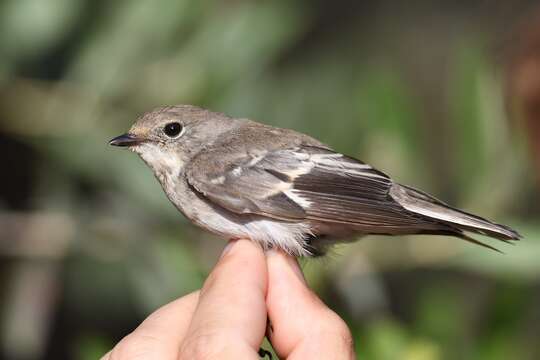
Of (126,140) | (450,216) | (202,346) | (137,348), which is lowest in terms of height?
(137,348)

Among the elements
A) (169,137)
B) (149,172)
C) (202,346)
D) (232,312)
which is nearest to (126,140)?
(169,137)

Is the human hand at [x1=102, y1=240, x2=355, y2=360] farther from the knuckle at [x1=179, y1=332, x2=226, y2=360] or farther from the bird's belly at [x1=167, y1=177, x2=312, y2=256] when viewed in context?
the bird's belly at [x1=167, y1=177, x2=312, y2=256]

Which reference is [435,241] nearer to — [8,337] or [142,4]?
[142,4]

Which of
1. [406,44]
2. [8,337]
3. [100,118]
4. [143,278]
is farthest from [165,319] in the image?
[406,44]

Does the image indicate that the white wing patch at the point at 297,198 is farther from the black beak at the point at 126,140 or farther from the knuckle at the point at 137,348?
the knuckle at the point at 137,348

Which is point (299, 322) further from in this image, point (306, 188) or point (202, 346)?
point (306, 188)

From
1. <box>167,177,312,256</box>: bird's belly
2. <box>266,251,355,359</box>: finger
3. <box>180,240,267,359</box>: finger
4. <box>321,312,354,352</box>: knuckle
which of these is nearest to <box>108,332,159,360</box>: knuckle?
<box>180,240,267,359</box>: finger
